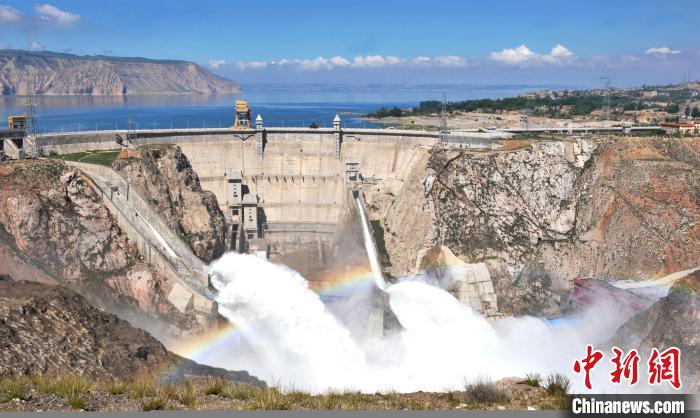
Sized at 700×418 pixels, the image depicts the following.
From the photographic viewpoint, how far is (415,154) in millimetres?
68500

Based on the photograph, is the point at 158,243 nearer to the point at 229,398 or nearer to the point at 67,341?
the point at 67,341

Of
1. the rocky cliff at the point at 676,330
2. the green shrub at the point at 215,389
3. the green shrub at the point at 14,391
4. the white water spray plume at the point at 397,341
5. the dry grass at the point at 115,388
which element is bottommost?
the white water spray plume at the point at 397,341

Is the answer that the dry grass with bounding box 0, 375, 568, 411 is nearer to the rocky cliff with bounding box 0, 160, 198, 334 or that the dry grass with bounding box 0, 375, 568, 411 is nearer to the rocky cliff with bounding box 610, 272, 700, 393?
the rocky cliff with bounding box 610, 272, 700, 393

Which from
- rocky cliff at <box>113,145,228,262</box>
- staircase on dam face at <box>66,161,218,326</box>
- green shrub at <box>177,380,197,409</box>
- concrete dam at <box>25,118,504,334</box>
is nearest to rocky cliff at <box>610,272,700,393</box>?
green shrub at <box>177,380,197,409</box>

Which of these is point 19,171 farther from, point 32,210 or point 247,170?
point 247,170

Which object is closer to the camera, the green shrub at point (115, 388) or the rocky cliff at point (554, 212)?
the green shrub at point (115, 388)

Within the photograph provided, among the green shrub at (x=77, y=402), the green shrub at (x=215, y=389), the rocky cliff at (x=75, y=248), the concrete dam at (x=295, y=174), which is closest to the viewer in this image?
the green shrub at (x=77, y=402)

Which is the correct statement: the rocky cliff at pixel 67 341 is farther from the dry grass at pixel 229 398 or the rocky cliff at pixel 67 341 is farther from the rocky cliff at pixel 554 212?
the rocky cliff at pixel 554 212

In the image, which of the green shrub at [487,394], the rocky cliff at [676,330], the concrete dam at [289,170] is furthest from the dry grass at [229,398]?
the concrete dam at [289,170]

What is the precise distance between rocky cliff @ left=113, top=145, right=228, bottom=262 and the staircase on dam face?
240 cm

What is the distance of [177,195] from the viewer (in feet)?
193

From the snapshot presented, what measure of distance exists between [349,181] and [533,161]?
69.6ft

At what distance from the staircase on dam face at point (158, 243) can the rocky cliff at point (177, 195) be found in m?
2.40

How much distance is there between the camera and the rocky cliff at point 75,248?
134ft
